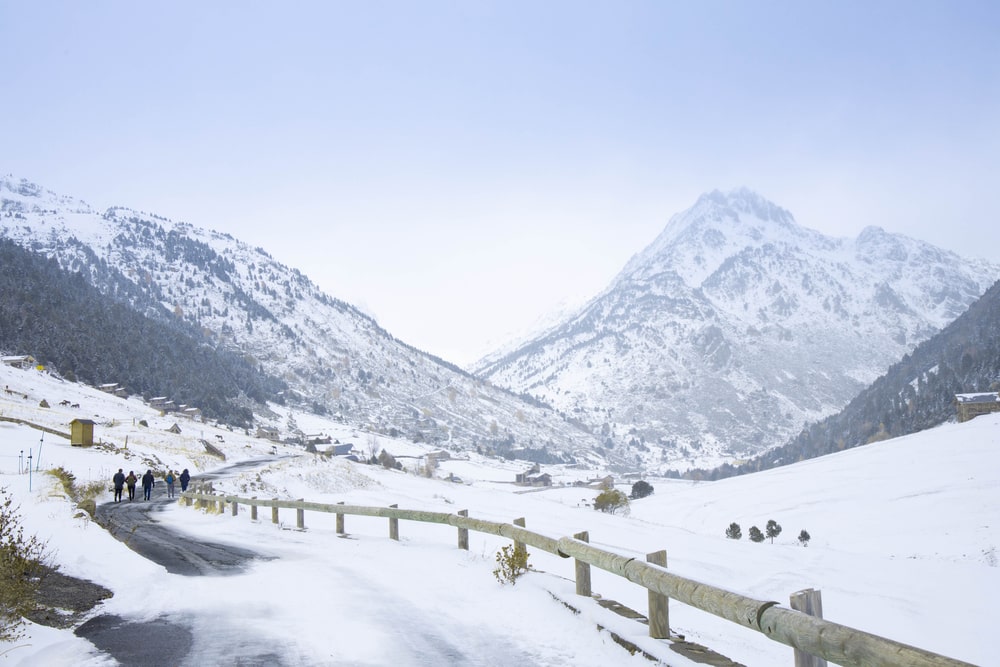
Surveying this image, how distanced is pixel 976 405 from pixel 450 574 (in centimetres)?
14054

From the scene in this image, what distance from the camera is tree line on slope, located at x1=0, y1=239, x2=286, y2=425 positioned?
139000 mm

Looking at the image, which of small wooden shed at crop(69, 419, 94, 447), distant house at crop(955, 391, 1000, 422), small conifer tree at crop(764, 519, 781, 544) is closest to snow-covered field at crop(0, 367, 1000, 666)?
small wooden shed at crop(69, 419, 94, 447)

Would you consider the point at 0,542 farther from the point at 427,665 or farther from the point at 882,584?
the point at 882,584

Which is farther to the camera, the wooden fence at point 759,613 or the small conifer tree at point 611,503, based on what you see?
the small conifer tree at point 611,503

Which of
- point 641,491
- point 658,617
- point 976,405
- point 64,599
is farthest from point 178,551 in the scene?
point 976,405

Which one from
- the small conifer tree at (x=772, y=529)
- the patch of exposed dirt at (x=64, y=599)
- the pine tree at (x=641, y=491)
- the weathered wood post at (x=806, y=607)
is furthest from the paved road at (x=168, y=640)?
the pine tree at (x=641, y=491)

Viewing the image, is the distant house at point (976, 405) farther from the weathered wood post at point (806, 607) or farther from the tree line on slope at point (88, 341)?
the tree line on slope at point (88, 341)

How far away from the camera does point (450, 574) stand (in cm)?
1066

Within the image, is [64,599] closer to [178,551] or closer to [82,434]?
[178,551]

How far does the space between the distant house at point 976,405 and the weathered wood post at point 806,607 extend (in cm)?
14123

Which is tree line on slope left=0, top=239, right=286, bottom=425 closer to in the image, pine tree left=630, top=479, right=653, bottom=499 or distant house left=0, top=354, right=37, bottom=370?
distant house left=0, top=354, right=37, bottom=370

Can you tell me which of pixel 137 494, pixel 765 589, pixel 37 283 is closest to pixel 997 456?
pixel 765 589

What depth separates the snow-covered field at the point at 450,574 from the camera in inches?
269

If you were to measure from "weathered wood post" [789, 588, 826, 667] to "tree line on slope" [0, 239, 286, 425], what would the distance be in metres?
149
